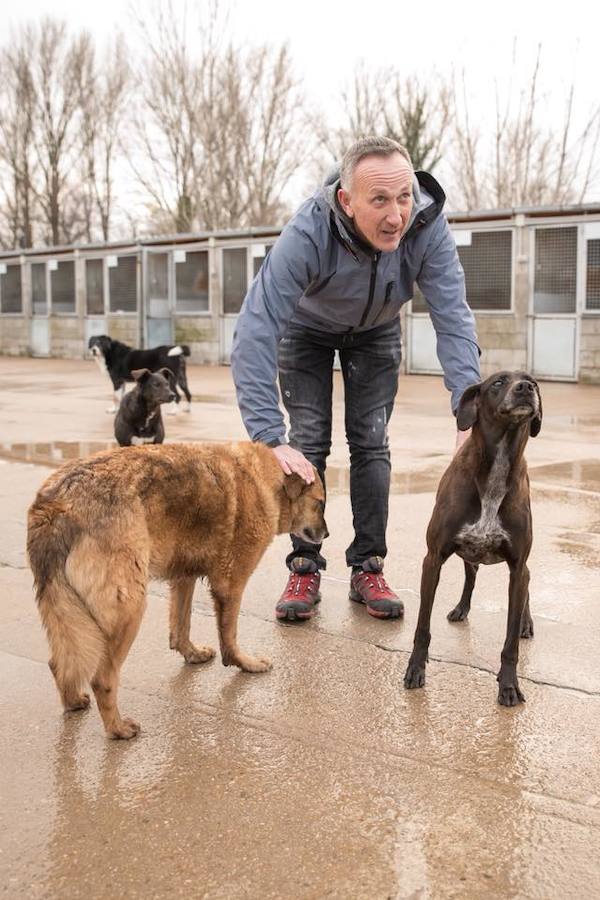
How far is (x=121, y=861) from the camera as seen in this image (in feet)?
7.05

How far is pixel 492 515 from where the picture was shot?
3199 mm

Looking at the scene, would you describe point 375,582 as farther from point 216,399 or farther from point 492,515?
point 216,399

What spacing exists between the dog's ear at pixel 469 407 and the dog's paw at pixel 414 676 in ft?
2.75

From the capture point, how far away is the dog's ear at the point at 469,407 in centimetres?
329

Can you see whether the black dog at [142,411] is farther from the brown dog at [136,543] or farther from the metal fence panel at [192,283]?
the metal fence panel at [192,283]

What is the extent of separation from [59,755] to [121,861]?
24.2 inches

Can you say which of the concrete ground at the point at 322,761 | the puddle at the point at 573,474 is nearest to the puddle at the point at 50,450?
the concrete ground at the point at 322,761

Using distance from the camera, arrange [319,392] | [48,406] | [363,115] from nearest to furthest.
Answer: [319,392] → [48,406] → [363,115]

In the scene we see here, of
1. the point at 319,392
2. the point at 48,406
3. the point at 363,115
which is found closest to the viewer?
the point at 319,392

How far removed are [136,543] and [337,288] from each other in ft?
4.57

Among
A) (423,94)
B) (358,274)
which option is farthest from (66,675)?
(423,94)

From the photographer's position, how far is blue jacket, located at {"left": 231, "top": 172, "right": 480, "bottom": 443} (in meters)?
3.46

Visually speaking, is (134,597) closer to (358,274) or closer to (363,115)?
(358,274)

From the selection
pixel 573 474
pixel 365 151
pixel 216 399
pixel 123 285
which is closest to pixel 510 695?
pixel 365 151
